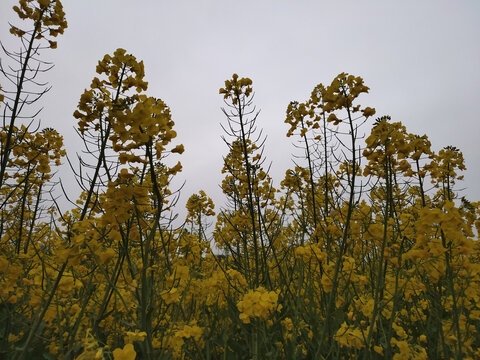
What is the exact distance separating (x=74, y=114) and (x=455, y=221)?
233 cm

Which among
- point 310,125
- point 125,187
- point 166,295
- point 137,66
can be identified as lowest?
point 166,295

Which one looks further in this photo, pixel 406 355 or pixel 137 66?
pixel 137 66

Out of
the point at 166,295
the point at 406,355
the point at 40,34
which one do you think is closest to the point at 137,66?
the point at 166,295

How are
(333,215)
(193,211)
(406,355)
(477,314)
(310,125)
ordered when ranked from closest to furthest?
(406,355) → (477,314) → (333,215) → (310,125) → (193,211)

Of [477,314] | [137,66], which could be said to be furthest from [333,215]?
[137,66]

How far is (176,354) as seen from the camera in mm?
1946

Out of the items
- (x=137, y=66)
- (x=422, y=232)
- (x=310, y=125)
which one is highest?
(x=310, y=125)

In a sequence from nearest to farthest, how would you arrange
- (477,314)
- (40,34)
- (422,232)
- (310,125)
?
(422,232) → (477,314) → (40,34) → (310,125)

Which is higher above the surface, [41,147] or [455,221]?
[41,147]

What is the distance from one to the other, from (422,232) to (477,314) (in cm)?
146

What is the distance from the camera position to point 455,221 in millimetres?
1508

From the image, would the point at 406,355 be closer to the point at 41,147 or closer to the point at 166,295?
the point at 166,295

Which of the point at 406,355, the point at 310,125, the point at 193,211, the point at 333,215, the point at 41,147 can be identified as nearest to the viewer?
the point at 406,355

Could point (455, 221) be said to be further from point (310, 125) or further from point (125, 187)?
point (310, 125)
